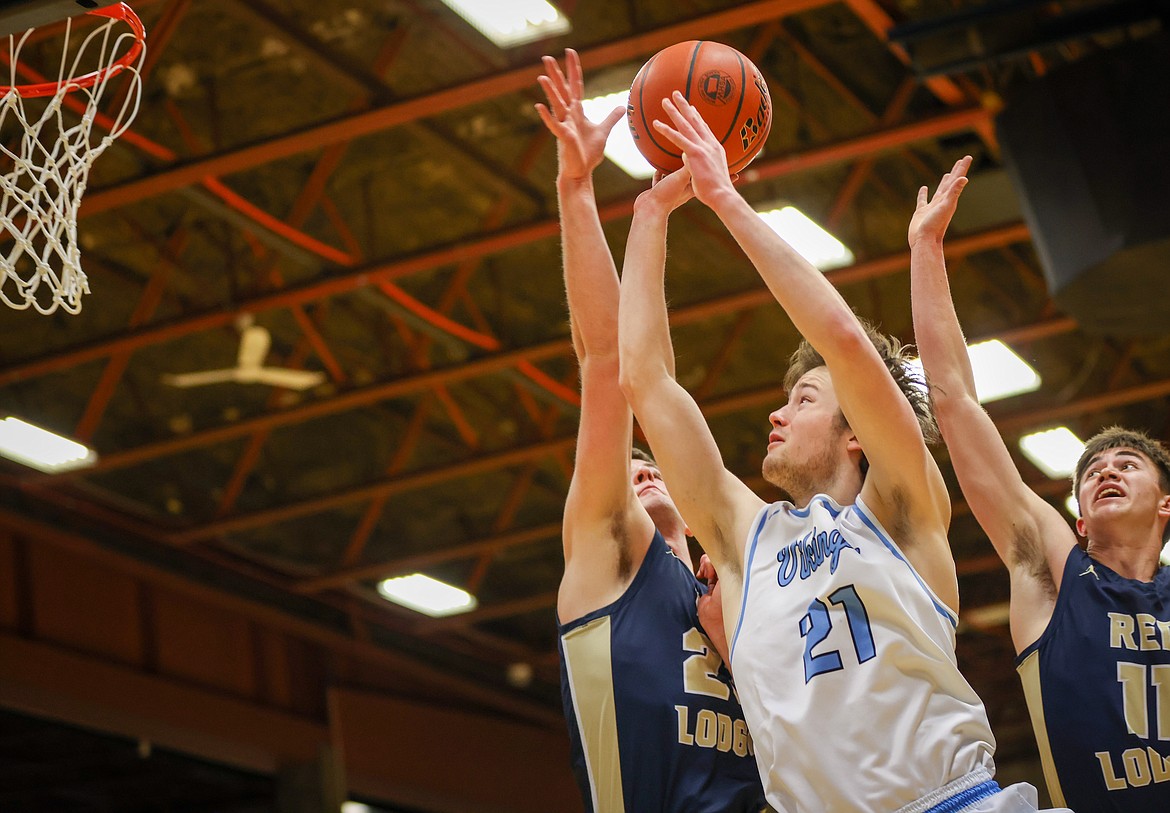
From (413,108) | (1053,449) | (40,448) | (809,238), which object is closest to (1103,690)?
(413,108)

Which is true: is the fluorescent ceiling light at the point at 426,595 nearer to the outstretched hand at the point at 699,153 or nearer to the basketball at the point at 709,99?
the basketball at the point at 709,99

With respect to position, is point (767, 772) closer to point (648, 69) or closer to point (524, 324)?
point (648, 69)

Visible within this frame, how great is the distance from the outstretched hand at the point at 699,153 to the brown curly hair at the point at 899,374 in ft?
1.45

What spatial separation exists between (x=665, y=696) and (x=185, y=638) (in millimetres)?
11208

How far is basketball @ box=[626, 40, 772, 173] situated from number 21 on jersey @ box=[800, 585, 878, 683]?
4.25 ft

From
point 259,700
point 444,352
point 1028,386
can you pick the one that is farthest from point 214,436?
point 1028,386

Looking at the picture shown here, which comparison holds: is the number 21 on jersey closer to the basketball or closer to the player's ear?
the basketball

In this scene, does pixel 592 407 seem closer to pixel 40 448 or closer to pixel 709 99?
pixel 709 99

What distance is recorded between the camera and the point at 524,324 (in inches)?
527

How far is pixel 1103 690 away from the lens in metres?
3.93

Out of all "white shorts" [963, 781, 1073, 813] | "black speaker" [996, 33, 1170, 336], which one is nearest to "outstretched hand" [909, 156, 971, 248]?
"white shorts" [963, 781, 1073, 813]

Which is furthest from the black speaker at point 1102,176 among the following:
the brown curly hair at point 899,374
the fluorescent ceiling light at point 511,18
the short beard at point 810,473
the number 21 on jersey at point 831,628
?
the number 21 on jersey at point 831,628

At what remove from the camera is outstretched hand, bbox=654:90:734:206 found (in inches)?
131

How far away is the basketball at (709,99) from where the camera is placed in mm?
4004
